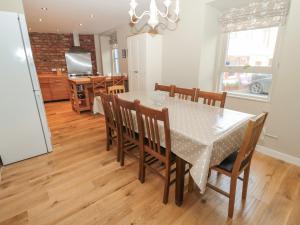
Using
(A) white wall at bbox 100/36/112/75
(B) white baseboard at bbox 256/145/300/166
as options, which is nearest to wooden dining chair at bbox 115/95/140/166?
(B) white baseboard at bbox 256/145/300/166

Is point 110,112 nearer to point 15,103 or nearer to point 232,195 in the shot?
point 15,103

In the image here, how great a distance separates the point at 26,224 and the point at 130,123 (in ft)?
4.02

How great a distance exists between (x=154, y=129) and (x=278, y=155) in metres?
1.92

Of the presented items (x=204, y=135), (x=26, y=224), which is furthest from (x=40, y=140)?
(x=204, y=135)

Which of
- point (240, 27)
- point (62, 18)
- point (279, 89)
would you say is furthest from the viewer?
point (62, 18)

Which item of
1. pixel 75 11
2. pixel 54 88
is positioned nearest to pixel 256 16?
pixel 75 11

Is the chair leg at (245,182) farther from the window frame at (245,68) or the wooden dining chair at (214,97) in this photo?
the window frame at (245,68)

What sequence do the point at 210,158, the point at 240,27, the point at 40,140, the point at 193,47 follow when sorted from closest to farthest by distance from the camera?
the point at 210,158
the point at 40,140
the point at 240,27
the point at 193,47

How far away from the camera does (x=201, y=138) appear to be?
120 centimetres

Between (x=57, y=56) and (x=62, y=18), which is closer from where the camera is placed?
(x=62, y=18)

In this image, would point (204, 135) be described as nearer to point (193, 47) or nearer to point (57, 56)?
point (193, 47)

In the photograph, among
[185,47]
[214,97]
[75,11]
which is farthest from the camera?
[75,11]

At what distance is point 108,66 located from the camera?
22.7 ft

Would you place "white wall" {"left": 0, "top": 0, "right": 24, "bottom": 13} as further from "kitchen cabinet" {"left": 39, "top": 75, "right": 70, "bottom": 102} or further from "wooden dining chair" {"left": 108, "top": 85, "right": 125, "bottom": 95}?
"kitchen cabinet" {"left": 39, "top": 75, "right": 70, "bottom": 102}
